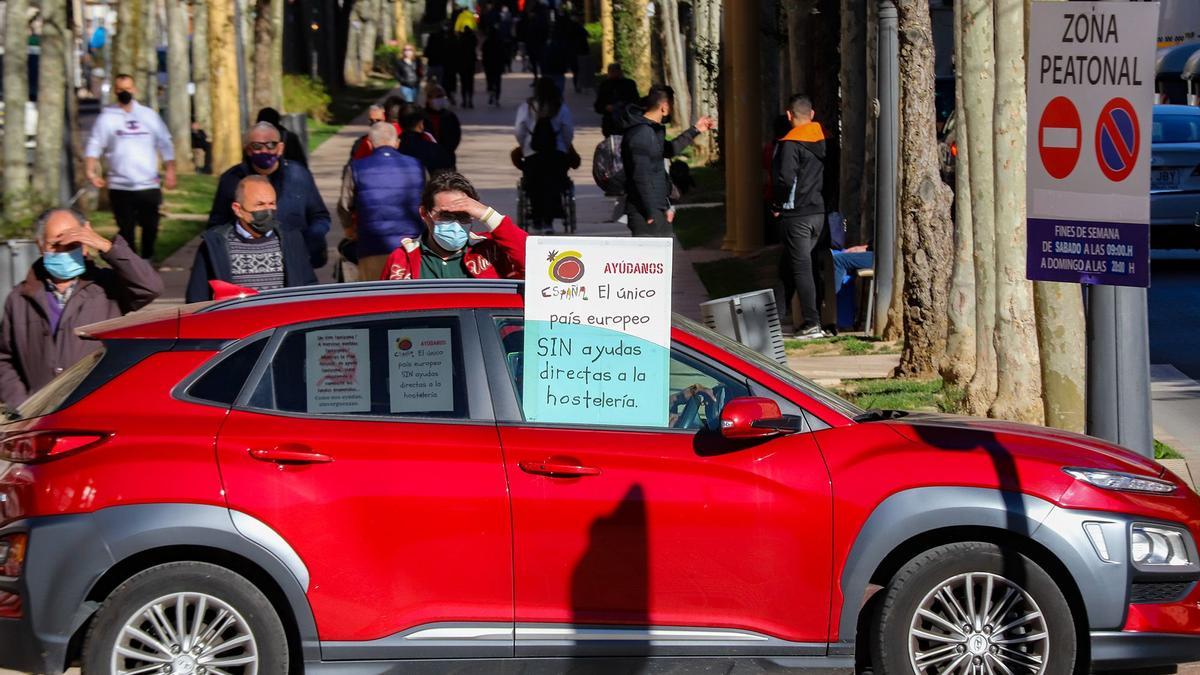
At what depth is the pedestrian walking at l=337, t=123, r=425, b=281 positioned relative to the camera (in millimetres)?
11375

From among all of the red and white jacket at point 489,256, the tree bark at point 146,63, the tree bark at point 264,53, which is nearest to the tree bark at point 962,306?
the red and white jacket at point 489,256

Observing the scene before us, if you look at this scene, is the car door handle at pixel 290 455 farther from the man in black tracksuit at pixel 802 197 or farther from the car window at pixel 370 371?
the man in black tracksuit at pixel 802 197

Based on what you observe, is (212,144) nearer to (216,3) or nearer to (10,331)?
(216,3)

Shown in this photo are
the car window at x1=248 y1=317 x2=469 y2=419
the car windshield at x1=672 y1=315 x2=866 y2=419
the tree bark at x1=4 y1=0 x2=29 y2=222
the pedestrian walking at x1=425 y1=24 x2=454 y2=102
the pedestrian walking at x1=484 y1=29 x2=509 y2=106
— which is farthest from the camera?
the pedestrian walking at x1=484 y1=29 x2=509 y2=106

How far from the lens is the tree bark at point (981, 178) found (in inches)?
415

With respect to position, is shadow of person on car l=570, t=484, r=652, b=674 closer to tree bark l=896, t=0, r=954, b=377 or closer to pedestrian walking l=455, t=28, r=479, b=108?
tree bark l=896, t=0, r=954, b=377

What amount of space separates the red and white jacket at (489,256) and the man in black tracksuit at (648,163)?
17.5 feet

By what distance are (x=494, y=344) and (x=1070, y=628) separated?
2.14 metres

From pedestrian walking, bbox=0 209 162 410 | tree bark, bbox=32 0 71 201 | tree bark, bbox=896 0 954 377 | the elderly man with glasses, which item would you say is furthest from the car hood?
tree bark, bbox=32 0 71 201

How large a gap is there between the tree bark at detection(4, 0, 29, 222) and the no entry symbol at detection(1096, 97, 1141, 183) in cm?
1254

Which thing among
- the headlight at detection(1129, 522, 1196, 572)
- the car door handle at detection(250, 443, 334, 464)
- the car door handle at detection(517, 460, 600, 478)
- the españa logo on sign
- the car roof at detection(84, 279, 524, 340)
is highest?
the españa logo on sign

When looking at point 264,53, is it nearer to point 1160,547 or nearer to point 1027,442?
point 1027,442

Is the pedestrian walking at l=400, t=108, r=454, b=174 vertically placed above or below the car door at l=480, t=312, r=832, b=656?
above

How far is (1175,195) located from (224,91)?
1550 cm
